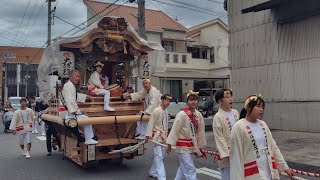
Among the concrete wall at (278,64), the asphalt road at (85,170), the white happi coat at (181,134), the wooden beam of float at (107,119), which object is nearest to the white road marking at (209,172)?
the asphalt road at (85,170)

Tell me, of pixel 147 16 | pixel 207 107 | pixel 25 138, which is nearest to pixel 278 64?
pixel 25 138

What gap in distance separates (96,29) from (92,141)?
2.79 m

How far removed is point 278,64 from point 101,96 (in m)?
8.23

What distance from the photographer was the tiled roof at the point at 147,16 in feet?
106

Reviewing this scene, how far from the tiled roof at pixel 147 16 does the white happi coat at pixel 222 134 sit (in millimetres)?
27256

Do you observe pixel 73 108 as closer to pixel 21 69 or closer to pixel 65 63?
pixel 65 63

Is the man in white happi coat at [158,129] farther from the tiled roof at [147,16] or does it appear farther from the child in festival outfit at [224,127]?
the tiled roof at [147,16]

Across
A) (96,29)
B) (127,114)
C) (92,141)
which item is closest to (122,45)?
(96,29)

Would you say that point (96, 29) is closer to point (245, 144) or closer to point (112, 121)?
point (112, 121)

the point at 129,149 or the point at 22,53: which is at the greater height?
the point at 22,53

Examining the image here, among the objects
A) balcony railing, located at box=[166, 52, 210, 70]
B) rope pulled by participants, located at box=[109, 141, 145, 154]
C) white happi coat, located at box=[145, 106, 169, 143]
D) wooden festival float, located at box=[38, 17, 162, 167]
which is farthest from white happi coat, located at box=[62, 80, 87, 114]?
balcony railing, located at box=[166, 52, 210, 70]

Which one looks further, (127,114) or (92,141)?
(127,114)

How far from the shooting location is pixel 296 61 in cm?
1330

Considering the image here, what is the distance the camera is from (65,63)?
347 inches
